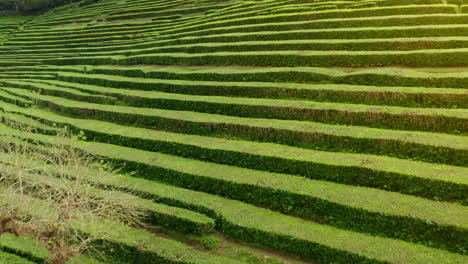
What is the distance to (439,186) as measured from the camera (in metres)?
9.18

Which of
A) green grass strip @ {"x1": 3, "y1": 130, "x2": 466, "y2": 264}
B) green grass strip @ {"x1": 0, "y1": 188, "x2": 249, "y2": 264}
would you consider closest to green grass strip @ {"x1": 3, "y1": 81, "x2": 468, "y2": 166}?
green grass strip @ {"x1": 3, "y1": 130, "x2": 466, "y2": 264}

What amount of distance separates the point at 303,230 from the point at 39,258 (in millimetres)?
7782

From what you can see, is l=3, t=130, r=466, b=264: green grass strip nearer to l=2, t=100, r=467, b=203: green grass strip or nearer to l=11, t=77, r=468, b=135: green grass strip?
l=2, t=100, r=467, b=203: green grass strip

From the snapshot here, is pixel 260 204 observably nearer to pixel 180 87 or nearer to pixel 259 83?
pixel 259 83

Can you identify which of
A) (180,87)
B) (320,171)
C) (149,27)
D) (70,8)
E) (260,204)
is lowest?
(260,204)

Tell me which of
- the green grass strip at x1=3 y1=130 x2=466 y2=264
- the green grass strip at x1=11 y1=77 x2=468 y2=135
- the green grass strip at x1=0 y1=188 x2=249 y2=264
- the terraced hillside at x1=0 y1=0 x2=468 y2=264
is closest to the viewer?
the green grass strip at x1=3 y1=130 x2=466 y2=264

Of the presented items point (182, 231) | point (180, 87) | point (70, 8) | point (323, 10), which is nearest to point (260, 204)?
point (182, 231)

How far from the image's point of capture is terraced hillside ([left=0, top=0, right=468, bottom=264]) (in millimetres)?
9133

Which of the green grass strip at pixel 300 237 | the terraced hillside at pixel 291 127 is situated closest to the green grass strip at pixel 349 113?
the terraced hillside at pixel 291 127

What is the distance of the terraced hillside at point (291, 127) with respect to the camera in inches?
360

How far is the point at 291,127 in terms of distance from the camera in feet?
41.6

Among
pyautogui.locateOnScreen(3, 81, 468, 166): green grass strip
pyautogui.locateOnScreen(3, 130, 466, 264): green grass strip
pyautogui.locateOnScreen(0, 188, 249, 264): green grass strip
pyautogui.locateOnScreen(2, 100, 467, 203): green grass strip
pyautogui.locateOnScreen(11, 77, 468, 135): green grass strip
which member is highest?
pyautogui.locateOnScreen(11, 77, 468, 135): green grass strip

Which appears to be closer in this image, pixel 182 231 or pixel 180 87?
pixel 182 231

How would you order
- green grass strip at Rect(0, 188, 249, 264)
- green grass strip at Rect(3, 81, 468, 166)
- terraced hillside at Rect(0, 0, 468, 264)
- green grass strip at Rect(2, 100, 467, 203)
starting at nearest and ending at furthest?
green grass strip at Rect(0, 188, 249, 264)
terraced hillside at Rect(0, 0, 468, 264)
green grass strip at Rect(2, 100, 467, 203)
green grass strip at Rect(3, 81, 468, 166)
